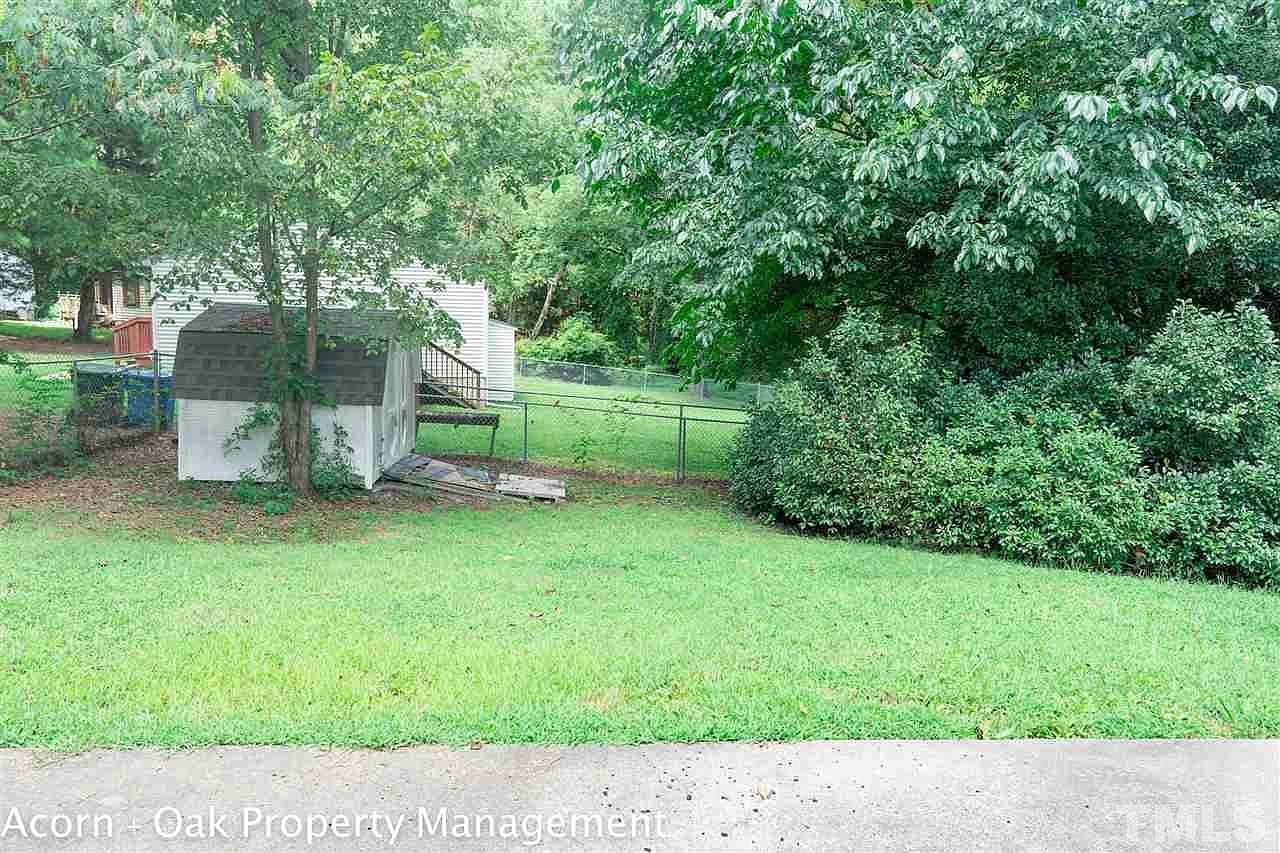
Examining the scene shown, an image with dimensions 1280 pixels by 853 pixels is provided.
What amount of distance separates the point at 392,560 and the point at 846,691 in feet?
17.8

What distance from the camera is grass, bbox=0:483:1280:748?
14.4 feet

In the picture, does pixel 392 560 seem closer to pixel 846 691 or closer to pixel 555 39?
pixel 846 691

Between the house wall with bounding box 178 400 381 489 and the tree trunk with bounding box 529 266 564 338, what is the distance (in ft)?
87.6

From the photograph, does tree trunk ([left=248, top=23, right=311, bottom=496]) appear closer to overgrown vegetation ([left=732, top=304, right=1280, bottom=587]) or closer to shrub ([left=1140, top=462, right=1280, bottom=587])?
overgrown vegetation ([left=732, top=304, right=1280, bottom=587])

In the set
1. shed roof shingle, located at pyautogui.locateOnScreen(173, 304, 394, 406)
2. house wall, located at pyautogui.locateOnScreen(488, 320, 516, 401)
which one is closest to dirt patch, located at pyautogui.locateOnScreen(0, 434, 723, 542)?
shed roof shingle, located at pyautogui.locateOnScreen(173, 304, 394, 406)

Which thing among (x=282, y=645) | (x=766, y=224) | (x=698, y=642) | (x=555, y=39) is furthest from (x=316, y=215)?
(x=698, y=642)

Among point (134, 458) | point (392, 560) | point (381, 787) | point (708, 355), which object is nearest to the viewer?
point (381, 787)

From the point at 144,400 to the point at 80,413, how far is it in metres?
1.90

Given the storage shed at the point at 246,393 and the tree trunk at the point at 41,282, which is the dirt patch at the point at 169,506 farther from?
the tree trunk at the point at 41,282

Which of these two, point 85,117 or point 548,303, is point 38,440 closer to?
point 85,117

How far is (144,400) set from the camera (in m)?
16.2

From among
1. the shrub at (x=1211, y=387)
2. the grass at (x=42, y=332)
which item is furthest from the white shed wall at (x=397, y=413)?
the grass at (x=42, y=332)

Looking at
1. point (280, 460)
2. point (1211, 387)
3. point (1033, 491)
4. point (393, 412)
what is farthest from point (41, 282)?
point (1211, 387)

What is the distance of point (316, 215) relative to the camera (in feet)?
35.4
